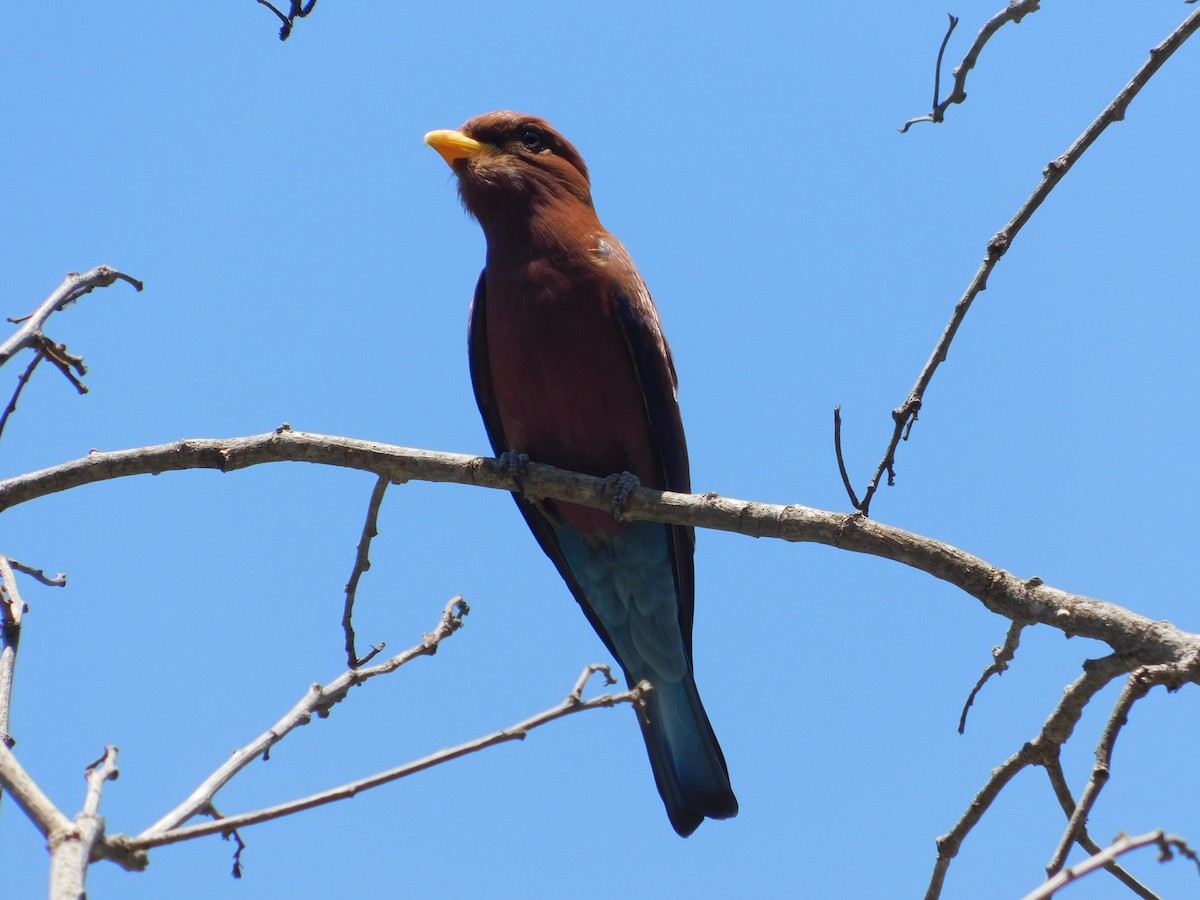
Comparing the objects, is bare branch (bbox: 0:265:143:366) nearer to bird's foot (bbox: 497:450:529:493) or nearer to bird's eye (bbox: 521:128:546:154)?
bird's foot (bbox: 497:450:529:493)

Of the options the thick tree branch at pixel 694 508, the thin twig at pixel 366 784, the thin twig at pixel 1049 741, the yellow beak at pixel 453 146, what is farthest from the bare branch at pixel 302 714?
the yellow beak at pixel 453 146

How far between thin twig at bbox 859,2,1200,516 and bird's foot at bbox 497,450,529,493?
5.10 feet

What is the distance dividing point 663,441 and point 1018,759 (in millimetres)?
2639

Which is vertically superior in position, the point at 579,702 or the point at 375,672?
the point at 375,672

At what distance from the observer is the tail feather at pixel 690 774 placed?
537cm

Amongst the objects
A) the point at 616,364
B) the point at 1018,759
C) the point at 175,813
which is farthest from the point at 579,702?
the point at 616,364

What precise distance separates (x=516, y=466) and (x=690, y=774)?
70.3 inches

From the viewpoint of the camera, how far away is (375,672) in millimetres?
2977

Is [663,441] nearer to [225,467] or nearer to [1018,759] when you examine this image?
[225,467]

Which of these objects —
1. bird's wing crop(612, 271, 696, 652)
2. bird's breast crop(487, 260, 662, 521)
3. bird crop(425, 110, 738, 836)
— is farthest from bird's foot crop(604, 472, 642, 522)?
bird's wing crop(612, 271, 696, 652)

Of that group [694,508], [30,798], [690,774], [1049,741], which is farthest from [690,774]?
[30,798]

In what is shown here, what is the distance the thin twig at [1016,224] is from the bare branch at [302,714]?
47.3 inches

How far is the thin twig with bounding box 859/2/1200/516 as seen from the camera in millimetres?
3184

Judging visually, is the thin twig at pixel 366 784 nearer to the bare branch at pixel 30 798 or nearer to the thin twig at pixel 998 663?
the bare branch at pixel 30 798
